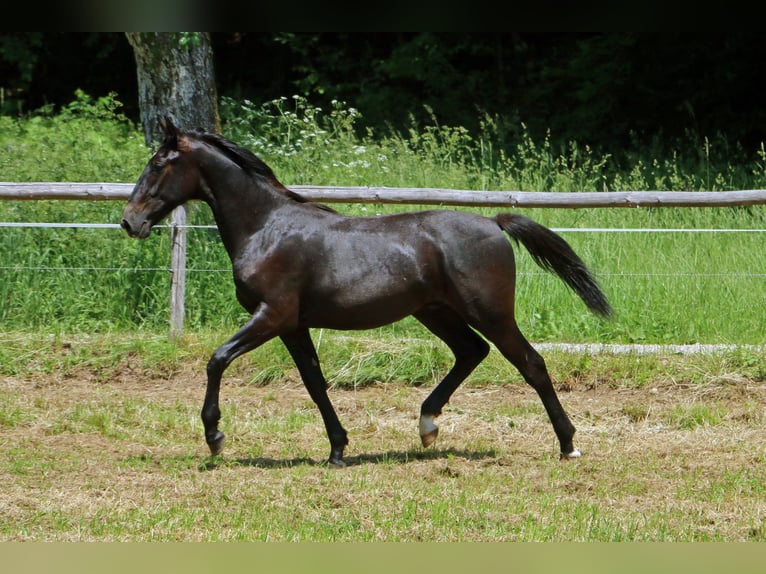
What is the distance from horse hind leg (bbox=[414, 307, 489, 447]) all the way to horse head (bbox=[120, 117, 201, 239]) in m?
1.68

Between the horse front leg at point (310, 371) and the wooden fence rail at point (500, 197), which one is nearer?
the horse front leg at point (310, 371)

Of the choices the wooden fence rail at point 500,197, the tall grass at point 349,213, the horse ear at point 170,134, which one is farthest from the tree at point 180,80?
the horse ear at point 170,134

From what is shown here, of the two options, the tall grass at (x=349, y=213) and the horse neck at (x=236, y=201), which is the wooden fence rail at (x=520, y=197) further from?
the horse neck at (x=236, y=201)

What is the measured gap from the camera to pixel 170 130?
583 cm

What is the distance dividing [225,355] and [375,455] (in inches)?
47.5

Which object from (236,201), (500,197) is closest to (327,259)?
(236,201)

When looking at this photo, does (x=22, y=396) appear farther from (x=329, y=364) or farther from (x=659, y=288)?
(x=659, y=288)

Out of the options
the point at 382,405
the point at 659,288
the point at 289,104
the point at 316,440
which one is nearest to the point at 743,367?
the point at 659,288

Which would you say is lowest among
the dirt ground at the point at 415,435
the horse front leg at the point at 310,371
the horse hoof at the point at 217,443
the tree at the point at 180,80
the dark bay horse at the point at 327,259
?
the dirt ground at the point at 415,435

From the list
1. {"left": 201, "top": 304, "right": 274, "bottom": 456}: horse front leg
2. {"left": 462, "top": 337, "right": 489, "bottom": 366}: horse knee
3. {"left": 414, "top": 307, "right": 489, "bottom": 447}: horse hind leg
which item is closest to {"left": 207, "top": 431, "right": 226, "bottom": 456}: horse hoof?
{"left": 201, "top": 304, "right": 274, "bottom": 456}: horse front leg

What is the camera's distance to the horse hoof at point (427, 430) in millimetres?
6055

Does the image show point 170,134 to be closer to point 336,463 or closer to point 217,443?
point 217,443

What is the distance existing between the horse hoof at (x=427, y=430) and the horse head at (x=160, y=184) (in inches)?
80.0

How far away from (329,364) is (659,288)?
3.17 meters
